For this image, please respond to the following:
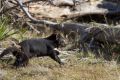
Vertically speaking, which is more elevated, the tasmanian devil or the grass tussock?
the tasmanian devil

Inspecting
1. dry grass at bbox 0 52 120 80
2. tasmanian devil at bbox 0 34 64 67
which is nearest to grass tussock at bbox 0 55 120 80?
dry grass at bbox 0 52 120 80

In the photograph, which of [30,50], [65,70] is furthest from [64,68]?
[30,50]

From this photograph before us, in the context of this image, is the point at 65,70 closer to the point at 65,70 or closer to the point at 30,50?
the point at 65,70

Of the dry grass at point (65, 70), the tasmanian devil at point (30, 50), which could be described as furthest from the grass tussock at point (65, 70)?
the tasmanian devil at point (30, 50)

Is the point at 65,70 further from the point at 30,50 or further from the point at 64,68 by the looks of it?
the point at 30,50

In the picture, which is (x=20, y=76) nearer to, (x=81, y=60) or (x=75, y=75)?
(x=75, y=75)

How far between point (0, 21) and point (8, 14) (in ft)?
3.80

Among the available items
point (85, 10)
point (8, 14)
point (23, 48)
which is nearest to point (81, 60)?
point (23, 48)

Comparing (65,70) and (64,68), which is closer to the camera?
(65,70)

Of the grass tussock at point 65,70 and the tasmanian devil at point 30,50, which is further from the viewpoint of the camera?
the tasmanian devil at point 30,50

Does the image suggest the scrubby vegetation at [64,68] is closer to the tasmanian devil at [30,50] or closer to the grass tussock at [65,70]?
the grass tussock at [65,70]

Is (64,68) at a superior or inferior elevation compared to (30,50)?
inferior

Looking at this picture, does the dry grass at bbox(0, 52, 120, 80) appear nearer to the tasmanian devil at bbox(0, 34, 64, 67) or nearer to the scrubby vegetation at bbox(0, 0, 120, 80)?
the scrubby vegetation at bbox(0, 0, 120, 80)

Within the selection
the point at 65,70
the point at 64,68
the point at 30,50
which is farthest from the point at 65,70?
the point at 30,50
